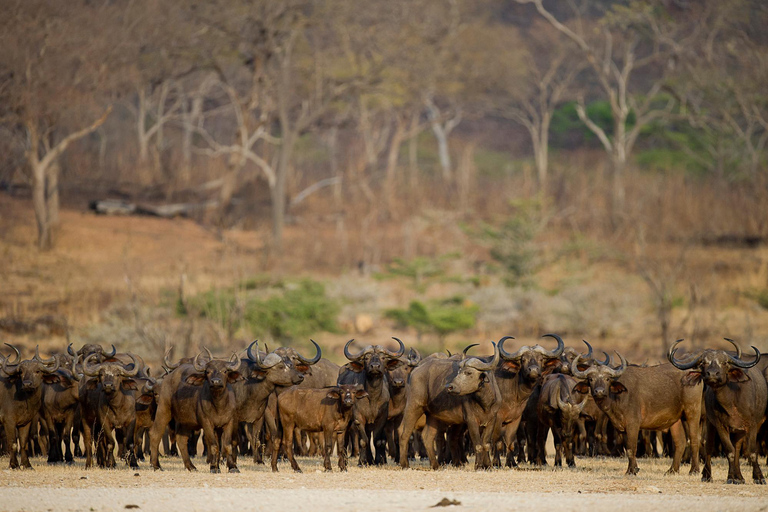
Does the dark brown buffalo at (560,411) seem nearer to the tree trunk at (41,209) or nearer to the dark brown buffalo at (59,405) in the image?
the dark brown buffalo at (59,405)

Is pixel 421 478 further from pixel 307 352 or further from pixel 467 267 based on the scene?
pixel 467 267

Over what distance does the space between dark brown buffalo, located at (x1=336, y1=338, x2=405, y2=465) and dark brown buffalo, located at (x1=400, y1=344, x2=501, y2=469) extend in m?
0.45

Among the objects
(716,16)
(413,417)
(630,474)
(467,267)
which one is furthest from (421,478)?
(716,16)

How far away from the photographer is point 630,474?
1350cm

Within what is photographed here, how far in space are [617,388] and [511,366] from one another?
63.7 inches

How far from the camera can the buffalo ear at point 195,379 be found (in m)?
13.8

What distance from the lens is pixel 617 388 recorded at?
13617 mm

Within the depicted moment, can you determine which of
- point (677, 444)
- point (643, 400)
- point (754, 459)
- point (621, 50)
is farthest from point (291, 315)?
point (621, 50)

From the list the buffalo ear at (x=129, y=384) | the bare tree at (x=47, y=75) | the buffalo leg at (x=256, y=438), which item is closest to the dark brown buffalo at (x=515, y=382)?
the buffalo leg at (x=256, y=438)

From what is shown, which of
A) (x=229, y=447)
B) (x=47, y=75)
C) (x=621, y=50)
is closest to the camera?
(x=229, y=447)

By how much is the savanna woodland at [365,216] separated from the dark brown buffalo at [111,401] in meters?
0.05

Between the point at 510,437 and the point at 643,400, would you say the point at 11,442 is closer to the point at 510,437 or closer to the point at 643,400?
the point at 510,437

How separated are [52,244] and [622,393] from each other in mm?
27539

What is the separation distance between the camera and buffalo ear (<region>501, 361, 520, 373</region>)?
14672mm
